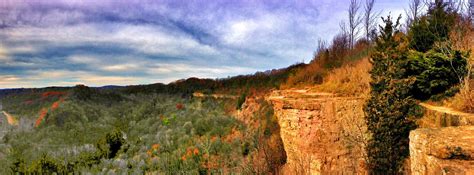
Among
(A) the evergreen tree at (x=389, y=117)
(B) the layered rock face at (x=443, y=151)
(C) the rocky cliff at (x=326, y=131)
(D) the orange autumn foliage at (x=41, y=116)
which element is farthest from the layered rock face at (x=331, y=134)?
(D) the orange autumn foliage at (x=41, y=116)

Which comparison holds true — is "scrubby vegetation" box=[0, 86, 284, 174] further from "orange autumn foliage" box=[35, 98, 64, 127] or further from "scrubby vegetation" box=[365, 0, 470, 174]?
"scrubby vegetation" box=[365, 0, 470, 174]

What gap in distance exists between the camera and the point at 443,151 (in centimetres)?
375

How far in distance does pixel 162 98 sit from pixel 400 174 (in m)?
36.2

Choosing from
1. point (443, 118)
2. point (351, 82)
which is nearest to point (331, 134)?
point (351, 82)

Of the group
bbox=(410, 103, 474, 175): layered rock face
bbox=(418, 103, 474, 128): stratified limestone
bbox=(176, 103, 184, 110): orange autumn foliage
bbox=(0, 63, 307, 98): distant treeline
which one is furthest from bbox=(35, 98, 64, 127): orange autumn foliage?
bbox=(410, 103, 474, 175): layered rock face

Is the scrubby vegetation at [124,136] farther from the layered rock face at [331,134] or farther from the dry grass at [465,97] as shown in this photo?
the dry grass at [465,97]

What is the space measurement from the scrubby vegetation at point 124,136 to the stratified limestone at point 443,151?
3425mm

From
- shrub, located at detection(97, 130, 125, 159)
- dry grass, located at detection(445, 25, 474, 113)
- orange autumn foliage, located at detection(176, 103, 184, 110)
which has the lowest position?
shrub, located at detection(97, 130, 125, 159)

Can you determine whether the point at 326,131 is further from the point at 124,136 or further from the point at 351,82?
the point at 124,136

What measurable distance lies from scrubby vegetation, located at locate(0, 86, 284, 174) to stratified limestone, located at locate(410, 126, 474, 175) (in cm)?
342

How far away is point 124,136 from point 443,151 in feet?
93.9

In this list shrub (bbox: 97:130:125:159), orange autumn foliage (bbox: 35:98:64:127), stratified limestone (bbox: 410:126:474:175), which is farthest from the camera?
orange autumn foliage (bbox: 35:98:64:127)

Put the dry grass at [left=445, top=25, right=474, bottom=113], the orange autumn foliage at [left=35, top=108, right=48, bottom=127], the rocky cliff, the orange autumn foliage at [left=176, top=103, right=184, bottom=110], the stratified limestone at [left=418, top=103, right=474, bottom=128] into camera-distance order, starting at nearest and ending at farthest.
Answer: the stratified limestone at [left=418, top=103, right=474, bottom=128], the dry grass at [left=445, top=25, right=474, bottom=113], the rocky cliff, the orange autumn foliage at [left=176, top=103, right=184, bottom=110], the orange autumn foliage at [left=35, top=108, right=48, bottom=127]

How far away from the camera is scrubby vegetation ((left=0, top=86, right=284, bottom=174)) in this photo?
53.6ft
